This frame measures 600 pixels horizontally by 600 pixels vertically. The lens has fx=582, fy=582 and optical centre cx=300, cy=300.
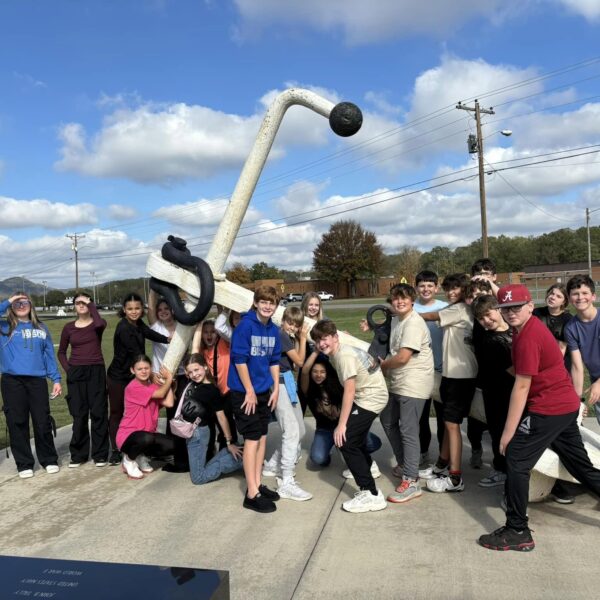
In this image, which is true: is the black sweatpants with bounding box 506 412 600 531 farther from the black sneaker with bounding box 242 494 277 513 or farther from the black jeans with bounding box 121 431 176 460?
the black jeans with bounding box 121 431 176 460

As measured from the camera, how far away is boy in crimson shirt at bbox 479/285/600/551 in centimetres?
329

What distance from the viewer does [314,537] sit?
3.58 meters

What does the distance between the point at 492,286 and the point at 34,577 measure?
3607 mm

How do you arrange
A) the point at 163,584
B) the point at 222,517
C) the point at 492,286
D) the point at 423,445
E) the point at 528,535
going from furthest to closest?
1. the point at 423,445
2. the point at 492,286
3. the point at 222,517
4. the point at 528,535
5. the point at 163,584

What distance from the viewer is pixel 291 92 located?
15.3 ft

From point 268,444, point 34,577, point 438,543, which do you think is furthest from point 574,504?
point 34,577

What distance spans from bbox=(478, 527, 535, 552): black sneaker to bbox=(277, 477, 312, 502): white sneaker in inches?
53.3

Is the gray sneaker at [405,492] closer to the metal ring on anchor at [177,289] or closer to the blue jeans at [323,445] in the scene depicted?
the blue jeans at [323,445]

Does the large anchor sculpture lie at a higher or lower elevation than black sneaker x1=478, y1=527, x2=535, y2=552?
higher

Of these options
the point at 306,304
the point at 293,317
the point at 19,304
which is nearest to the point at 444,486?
the point at 293,317

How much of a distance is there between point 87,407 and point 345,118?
11.0 feet

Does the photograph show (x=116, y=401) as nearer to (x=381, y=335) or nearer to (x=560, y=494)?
(x=381, y=335)

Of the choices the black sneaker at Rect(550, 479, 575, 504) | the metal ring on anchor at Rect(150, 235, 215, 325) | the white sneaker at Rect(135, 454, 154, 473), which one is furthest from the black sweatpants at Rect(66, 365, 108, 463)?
the black sneaker at Rect(550, 479, 575, 504)

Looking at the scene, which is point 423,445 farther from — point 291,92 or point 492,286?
point 291,92
